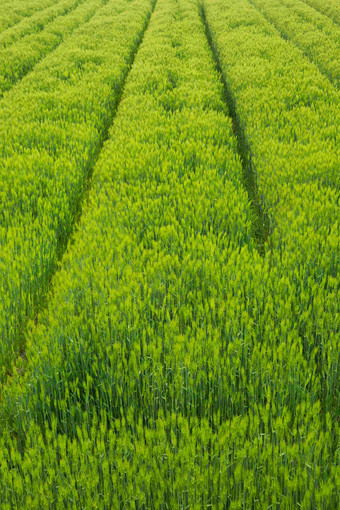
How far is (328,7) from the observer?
1631 cm

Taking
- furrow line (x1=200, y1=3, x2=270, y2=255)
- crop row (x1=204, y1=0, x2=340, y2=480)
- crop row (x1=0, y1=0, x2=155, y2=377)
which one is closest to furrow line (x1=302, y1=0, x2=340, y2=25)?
crop row (x1=204, y1=0, x2=340, y2=480)

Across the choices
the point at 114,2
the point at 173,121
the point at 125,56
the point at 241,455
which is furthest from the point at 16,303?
the point at 114,2

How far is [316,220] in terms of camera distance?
132 inches

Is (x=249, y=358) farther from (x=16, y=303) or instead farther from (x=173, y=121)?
(x=173, y=121)

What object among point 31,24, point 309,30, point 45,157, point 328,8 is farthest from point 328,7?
→ point 45,157

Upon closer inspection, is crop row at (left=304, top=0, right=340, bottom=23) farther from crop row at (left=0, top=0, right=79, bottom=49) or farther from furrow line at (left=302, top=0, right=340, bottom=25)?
crop row at (left=0, top=0, right=79, bottom=49)

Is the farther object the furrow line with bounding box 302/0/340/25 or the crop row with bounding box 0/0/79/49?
the furrow line with bounding box 302/0/340/25

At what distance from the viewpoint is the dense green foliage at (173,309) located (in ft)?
5.20

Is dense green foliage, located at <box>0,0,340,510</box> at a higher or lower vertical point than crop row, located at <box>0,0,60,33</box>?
lower

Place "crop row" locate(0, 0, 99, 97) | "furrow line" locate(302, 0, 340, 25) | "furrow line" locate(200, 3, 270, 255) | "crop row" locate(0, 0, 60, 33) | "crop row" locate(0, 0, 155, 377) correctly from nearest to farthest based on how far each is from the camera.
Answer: "crop row" locate(0, 0, 155, 377) < "furrow line" locate(200, 3, 270, 255) < "crop row" locate(0, 0, 99, 97) < "crop row" locate(0, 0, 60, 33) < "furrow line" locate(302, 0, 340, 25)

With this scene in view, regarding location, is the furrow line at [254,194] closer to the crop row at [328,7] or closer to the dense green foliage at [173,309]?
the dense green foliage at [173,309]

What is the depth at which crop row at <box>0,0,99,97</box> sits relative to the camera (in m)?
9.39

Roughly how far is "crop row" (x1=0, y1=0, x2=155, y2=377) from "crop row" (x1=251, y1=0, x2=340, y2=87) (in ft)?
16.0

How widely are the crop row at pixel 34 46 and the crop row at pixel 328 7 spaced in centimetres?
946
